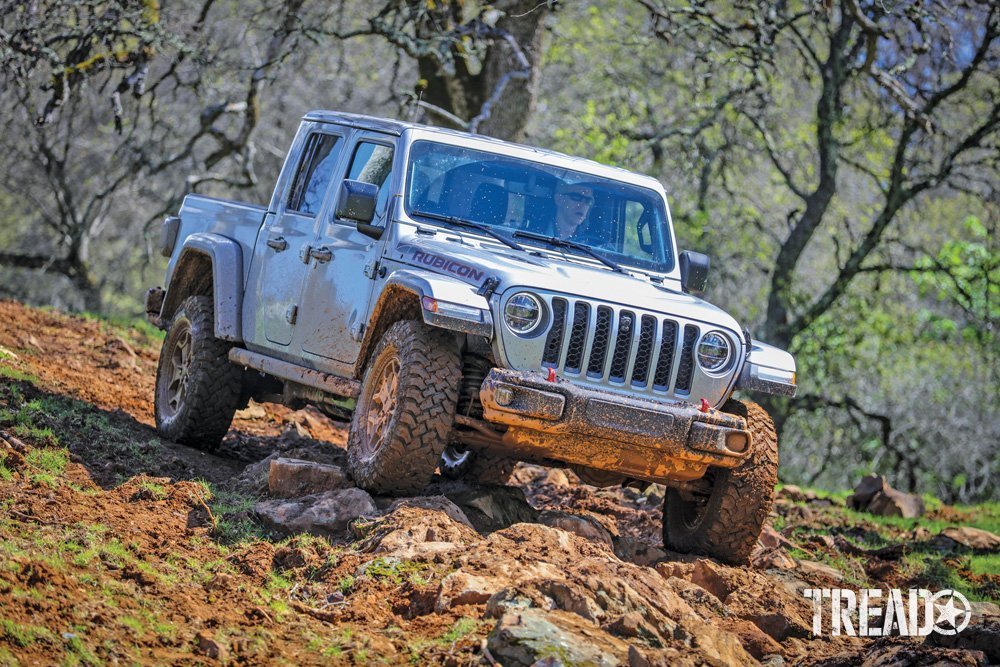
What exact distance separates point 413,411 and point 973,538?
4855mm

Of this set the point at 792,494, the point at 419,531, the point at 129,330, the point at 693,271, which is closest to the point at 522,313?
the point at 419,531

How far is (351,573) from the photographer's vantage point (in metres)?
5.65

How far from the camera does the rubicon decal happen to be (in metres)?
6.45

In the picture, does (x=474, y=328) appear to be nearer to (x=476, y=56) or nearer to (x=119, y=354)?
(x=119, y=354)

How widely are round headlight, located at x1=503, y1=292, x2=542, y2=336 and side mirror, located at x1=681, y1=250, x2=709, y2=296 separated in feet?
5.49

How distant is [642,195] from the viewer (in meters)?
7.98

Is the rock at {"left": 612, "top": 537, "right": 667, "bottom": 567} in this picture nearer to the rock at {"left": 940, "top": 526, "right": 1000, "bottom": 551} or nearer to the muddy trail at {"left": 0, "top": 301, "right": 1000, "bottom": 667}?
the muddy trail at {"left": 0, "top": 301, "right": 1000, "bottom": 667}

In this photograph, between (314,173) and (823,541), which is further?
(823,541)

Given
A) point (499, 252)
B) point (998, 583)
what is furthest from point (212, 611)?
point (998, 583)

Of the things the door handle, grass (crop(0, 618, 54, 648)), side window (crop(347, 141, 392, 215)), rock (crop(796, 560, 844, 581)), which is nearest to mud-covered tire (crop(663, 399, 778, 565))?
rock (crop(796, 560, 844, 581))

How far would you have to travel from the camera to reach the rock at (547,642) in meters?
4.48

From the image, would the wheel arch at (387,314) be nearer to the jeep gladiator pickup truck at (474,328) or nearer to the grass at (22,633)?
the jeep gladiator pickup truck at (474,328)

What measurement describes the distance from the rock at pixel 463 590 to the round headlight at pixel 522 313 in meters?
1.35

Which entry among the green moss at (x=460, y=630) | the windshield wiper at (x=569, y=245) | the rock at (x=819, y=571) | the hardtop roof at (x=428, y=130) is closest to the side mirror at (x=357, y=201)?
the hardtop roof at (x=428, y=130)
